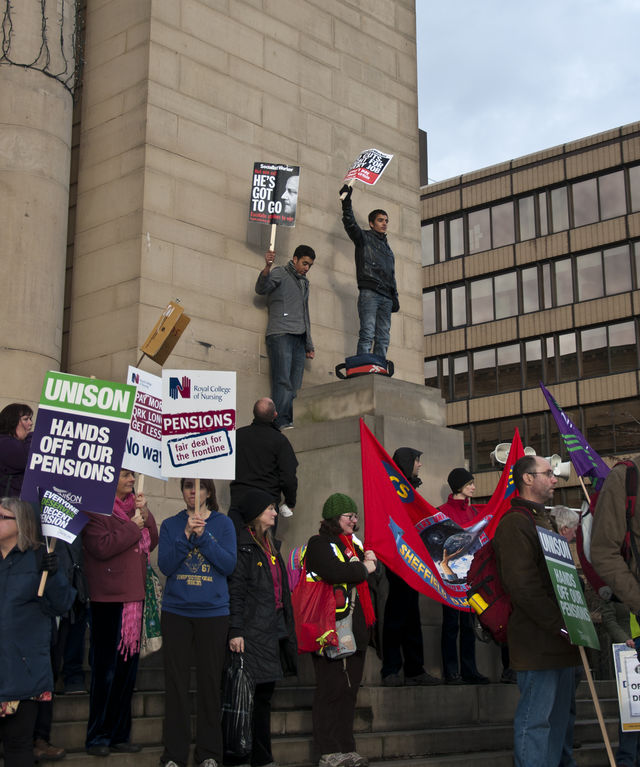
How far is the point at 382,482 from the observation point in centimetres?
918

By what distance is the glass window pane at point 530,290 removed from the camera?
50.0m

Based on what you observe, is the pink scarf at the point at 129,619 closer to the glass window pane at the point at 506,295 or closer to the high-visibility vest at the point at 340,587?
the high-visibility vest at the point at 340,587

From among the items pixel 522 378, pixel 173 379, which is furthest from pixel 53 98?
pixel 522 378

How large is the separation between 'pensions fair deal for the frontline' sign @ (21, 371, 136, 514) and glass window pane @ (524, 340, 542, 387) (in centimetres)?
4339

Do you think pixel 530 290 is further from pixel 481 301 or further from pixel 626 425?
pixel 626 425

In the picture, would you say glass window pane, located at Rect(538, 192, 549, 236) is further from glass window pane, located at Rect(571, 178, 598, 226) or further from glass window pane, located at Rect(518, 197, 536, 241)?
glass window pane, located at Rect(571, 178, 598, 226)

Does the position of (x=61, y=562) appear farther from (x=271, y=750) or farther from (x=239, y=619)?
(x=271, y=750)

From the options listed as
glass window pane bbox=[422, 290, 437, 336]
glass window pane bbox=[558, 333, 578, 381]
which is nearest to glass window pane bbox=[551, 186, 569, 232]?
glass window pane bbox=[558, 333, 578, 381]

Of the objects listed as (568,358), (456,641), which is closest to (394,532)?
(456,641)

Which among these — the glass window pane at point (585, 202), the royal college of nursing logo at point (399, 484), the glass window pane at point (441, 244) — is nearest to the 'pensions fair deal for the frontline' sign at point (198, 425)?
the royal college of nursing logo at point (399, 484)

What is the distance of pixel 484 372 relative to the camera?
50.9m

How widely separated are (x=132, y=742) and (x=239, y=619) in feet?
3.60

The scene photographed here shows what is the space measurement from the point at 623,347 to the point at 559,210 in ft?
23.7

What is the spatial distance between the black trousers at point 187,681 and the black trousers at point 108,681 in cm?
25
